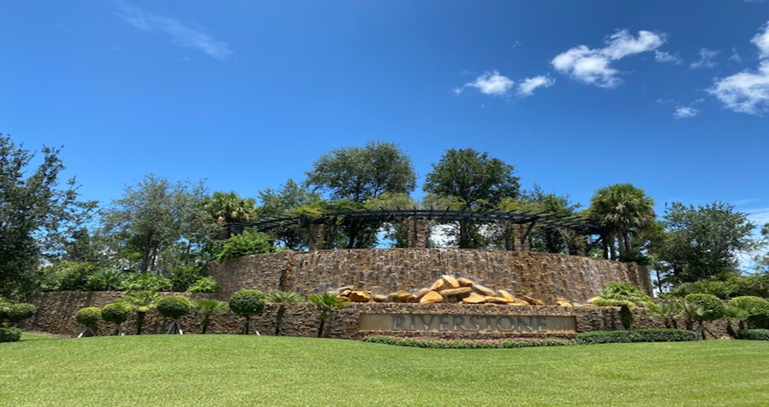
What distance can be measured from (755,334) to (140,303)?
26.0m

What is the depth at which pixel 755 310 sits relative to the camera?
2078 cm

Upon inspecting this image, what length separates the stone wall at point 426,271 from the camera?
25.8 meters

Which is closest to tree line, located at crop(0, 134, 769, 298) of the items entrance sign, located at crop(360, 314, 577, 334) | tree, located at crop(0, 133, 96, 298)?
tree, located at crop(0, 133, 96, 298)

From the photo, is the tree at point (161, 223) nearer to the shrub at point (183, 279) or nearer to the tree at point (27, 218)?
the shrub at point (183, 279)

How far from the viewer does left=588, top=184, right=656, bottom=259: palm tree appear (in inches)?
1298

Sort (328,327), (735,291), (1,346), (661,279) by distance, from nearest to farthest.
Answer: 1. (1,346)
2. (328,327)
3. (735,291)
4. (661,279)

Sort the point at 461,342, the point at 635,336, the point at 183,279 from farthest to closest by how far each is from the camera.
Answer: the point at 183,279, the point at 635,336, the point at 461,342

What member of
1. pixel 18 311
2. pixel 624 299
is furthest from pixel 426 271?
pixel 18 311

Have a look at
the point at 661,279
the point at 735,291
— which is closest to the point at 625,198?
the point at 735,291

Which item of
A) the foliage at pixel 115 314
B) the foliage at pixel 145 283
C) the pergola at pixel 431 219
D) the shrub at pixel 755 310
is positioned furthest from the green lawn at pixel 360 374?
the pergola at pixel 431 219

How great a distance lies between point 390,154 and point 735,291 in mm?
30308

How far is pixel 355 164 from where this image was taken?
153 feet

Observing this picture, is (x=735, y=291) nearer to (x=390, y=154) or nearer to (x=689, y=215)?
(x=689, y=215)

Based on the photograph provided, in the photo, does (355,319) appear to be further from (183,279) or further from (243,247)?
(183,279)
